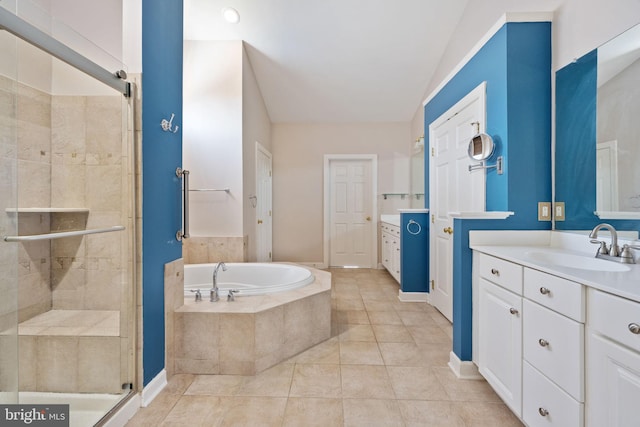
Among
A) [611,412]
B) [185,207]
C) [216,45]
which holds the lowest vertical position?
[611,412]

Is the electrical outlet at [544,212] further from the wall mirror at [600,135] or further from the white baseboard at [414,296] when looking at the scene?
the white baseboard at [414,296]

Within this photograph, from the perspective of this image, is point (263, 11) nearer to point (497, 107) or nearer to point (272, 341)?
point (497, 107)

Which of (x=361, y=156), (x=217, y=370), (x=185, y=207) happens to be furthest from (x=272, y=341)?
(x=361, y=156)

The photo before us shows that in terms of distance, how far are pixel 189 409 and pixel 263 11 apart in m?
3.51

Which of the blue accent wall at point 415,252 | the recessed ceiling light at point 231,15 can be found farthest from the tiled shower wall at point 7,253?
Result: the blue accent wall at point 415,252

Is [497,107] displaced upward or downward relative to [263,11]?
downward

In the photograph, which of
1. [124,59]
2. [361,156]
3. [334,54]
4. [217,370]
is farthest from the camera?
[361,156]

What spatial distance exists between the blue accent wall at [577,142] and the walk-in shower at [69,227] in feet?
8.01

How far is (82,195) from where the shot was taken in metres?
1.55

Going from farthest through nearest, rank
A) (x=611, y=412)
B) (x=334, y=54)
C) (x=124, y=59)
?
(x=334, y=54) < (x=124, y=59) < (x=611, y=412)

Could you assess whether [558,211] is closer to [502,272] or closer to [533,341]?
[502,272]

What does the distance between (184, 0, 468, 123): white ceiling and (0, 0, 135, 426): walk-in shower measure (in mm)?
2141

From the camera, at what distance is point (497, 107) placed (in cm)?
197

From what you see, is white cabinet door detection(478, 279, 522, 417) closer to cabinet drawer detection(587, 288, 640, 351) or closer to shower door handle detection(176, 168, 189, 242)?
cabinet drawer detection(587, 288, 640, 351)
